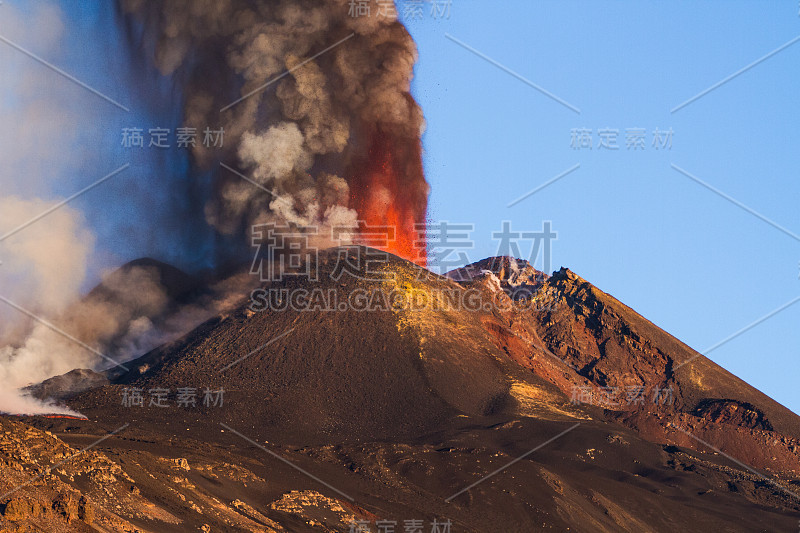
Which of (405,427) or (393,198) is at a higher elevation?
(393,198)

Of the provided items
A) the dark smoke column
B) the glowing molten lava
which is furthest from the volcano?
the dark smoke column

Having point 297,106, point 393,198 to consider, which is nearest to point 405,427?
point 393,198

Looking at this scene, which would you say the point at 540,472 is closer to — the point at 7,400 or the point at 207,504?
the point at 207,504

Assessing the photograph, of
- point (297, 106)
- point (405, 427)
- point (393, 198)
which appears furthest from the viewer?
point (393, 198)

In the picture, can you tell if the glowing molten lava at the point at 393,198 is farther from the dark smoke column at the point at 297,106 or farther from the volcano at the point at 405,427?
the volcano at the point at 405,427

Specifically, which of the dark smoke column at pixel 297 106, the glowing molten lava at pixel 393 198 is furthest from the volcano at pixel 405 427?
the dark smoke column at pixel 297 106

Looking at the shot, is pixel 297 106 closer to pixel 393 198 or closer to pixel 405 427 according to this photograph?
pixel 393 198
